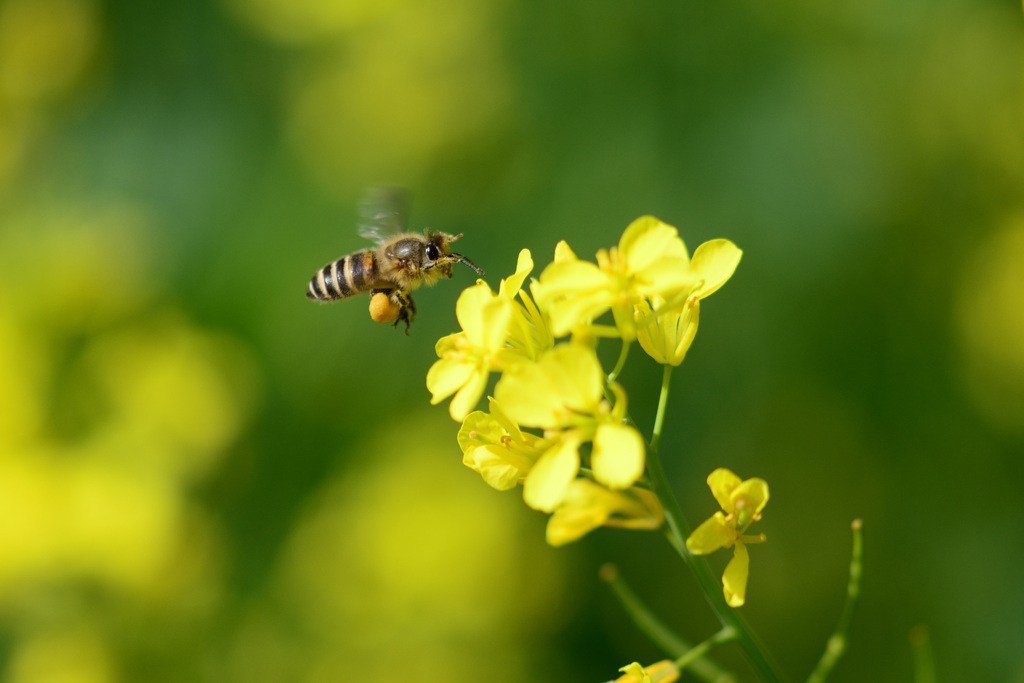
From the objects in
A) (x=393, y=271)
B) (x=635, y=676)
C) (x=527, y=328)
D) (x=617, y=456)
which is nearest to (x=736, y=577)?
(x=635, y=676)

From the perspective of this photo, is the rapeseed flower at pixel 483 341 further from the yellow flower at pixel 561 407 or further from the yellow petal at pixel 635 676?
the yellow petal at pixel 635 676

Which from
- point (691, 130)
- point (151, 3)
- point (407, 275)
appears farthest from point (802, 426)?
point (151, 3)

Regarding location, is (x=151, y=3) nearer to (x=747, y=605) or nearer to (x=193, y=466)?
(x=193, y=466)

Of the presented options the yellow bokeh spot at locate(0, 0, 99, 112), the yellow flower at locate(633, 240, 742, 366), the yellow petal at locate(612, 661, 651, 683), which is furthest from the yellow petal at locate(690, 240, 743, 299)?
the yellow bokeh spot at locate(0, 0, 99, 112)

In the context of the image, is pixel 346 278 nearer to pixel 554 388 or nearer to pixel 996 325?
pixel 554 388

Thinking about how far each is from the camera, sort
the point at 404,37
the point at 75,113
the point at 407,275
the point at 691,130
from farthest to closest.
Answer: the point at 75,113
the point at 404,37
the point at 691,130
the point at 407,275

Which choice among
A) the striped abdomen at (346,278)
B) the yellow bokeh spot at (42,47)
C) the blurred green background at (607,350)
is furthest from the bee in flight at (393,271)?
the yellow bokeh spot at (42,47)
